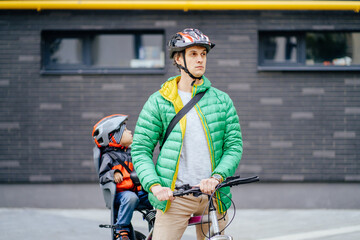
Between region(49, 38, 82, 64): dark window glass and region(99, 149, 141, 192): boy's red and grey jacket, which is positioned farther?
region(49, 38, 82, 64): dark window glass

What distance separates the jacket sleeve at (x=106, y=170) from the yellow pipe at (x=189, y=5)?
3.72 m

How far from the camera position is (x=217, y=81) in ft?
23.5

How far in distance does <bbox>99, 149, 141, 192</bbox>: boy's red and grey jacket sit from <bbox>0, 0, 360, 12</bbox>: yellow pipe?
11.9ft

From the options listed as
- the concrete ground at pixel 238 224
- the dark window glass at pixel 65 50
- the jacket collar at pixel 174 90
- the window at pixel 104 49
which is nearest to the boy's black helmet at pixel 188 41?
the jacket collar at pixel 174 90

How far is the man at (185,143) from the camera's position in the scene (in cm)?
269

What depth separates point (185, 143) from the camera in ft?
8.92

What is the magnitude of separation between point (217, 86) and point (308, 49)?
168 centimetres

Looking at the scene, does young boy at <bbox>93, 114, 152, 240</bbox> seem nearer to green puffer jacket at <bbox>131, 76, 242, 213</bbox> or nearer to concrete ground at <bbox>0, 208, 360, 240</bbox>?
green puffer jacket at <bbox>131, 76, 242, 213</bbox>

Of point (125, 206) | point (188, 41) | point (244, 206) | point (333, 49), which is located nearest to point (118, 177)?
point (125, 206)

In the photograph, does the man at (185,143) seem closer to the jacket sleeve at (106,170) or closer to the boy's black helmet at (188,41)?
the boy's black helmet at (188,41)

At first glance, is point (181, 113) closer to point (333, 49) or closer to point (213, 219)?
point (213, 219)

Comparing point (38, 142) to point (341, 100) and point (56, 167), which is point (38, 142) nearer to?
point (56, 167)

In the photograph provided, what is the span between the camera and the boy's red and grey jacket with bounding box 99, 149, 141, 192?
12.5ft

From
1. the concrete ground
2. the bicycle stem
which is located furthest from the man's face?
the concrete ground
